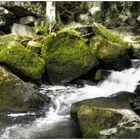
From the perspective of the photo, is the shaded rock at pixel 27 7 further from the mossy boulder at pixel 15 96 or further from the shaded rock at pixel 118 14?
the mossy boulder at pixel 15 96

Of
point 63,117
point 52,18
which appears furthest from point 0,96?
point 52,18

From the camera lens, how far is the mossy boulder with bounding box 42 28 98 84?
28.5 ft

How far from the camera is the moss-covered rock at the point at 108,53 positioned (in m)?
9.08

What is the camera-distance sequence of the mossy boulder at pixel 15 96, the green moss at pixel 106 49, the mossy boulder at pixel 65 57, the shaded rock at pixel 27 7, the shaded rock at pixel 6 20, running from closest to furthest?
the mossy boulder at pixel 15 96 < the mossy boulder at pixel 65 57 < the green moss at pixel 106 49 < the shaded rock at pixel 27 7 < the shaded rock at pixel 6 20

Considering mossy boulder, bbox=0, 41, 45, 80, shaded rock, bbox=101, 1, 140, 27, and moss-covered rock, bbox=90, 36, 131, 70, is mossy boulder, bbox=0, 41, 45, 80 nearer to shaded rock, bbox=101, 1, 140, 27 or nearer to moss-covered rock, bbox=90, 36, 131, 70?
moss-covered rock, bbox=90, 36, 131, 70

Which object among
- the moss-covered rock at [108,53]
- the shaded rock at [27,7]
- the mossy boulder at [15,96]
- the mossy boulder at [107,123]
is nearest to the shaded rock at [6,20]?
the shaded rock at [27,7]

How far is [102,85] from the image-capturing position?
8.84 m

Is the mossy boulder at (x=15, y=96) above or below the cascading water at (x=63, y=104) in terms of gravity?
above

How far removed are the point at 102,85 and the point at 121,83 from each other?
486 millimetres

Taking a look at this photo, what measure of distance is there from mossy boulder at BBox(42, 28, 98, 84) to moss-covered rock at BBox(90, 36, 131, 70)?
0.29 meters

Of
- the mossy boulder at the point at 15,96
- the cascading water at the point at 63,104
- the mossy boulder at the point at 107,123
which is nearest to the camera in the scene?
the mossy boulder at the point at 107,123

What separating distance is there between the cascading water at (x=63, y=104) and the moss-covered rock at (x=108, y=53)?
24cm

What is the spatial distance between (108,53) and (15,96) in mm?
2956

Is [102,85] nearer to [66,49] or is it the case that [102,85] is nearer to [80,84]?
[80,84]
